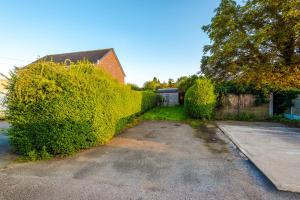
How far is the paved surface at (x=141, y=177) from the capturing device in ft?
9.30

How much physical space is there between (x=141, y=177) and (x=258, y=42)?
1233 centimetres

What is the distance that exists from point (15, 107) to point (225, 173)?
18.5ft

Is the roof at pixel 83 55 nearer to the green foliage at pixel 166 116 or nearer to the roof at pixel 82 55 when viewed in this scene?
the roof at pixel 82 55

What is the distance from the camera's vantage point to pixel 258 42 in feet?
37.6

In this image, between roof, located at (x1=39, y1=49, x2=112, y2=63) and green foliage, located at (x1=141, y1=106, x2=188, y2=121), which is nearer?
green foliage, located at (x1=141, y1=106, x2=188, y2=121)

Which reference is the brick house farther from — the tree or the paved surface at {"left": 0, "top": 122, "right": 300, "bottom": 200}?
the paved surface at {"left": 0, "top": 122, "right": 300, "bottom": 200}

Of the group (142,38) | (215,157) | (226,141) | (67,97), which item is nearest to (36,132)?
(67,97)

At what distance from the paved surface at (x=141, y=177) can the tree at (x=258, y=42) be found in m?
9.95

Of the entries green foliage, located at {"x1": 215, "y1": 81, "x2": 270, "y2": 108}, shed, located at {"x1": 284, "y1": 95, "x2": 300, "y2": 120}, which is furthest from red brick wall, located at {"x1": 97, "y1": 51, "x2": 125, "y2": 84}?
shed, located at {"x1": 284, "y1": 95, "x2": 300, "y2": 120}

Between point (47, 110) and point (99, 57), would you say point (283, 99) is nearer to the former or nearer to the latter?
point (47, 110)

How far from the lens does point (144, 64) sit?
22.7 meters

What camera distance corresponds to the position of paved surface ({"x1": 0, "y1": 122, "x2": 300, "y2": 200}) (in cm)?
283

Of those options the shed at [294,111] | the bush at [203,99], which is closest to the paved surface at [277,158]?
the bush at [203,99]

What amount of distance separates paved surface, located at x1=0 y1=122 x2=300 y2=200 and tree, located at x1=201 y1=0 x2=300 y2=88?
9.95 meters
